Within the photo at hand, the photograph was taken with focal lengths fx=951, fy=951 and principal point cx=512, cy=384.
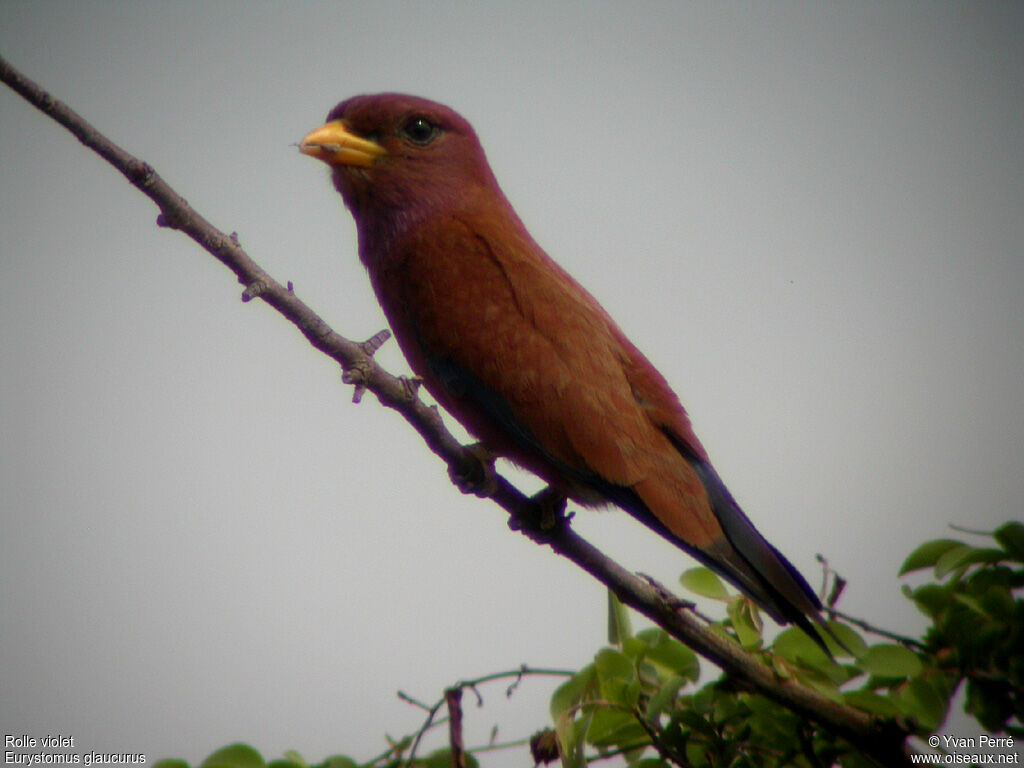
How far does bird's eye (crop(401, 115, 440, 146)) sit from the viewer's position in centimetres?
375

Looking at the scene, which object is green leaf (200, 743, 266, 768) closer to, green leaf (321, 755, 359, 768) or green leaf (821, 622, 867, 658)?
green leaf (321, 755, 359, 768)

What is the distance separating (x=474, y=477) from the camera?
267 centimetres

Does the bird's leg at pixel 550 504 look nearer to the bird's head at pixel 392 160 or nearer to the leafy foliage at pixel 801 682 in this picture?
the leafy foliage at pixel 801 682

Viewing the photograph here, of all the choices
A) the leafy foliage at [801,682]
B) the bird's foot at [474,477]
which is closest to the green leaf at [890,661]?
the leafy foliage at [801,682]

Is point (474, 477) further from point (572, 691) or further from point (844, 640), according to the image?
point (844, 640)

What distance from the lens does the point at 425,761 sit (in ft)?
7.82

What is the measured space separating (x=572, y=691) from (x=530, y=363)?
1.05 metres

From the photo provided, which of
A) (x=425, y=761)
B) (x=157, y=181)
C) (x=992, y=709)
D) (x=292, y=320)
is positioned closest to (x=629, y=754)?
(x=425, y=761)

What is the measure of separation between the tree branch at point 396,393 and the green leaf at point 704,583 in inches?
13.2

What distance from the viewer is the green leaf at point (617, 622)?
2.67m

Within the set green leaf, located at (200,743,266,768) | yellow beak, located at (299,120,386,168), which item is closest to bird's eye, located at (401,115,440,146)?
yellow beak, located at (299,120,386,168)

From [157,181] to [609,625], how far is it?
167 centimetres

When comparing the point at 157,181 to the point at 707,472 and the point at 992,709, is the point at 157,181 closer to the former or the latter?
the point at 707,472

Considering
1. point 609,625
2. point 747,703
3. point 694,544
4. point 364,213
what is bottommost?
point 747,703
